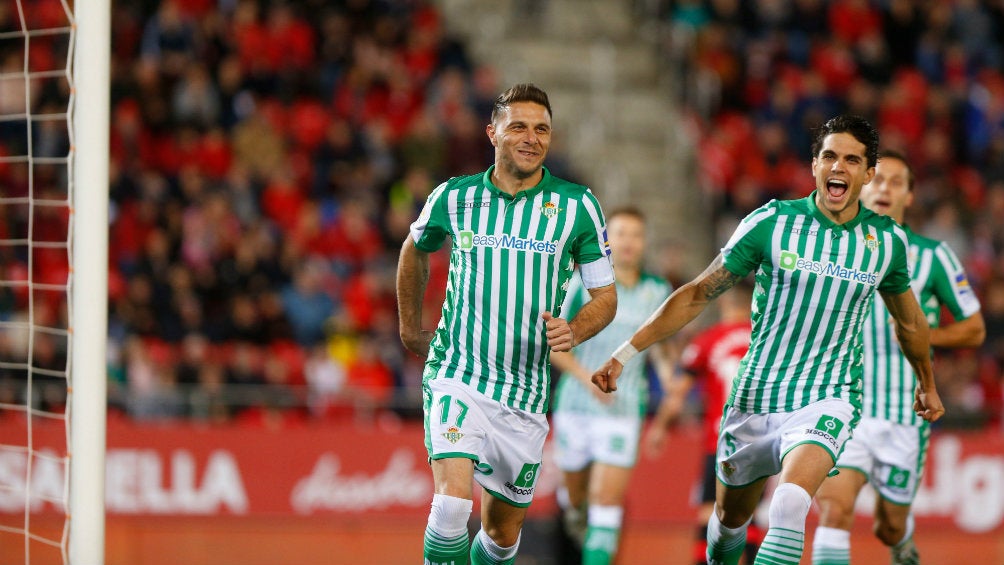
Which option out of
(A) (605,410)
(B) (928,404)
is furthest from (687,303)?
(A) (605,410)

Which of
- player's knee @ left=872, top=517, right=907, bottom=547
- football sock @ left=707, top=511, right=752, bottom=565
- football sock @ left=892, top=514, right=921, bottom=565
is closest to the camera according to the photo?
football sock @ left=707, top=511, right=752, bottom=565

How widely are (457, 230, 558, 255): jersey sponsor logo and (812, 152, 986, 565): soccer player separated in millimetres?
2297

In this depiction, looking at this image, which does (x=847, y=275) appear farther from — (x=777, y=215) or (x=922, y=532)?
(x=922, y=532)

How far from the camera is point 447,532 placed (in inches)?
235

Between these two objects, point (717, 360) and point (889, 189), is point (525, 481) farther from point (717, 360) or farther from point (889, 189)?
point (717, 360)

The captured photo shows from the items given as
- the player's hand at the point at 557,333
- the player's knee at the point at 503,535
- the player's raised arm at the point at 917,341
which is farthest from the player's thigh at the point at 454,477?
the player's raised arm at the point at 917,341

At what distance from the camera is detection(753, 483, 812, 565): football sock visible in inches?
237

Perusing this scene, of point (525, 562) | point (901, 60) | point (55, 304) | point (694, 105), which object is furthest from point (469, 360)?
point (901, 60)

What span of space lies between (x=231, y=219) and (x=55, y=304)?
2.17m

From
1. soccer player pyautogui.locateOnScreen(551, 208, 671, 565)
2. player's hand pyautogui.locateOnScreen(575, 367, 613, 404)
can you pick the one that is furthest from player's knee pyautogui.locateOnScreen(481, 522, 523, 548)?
soccer player pyautogui.locateOnScreen(551, 208, 671, 565)

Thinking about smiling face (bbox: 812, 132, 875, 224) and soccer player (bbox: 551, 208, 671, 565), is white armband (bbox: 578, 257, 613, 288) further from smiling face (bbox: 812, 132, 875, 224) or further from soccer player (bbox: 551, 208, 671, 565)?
soccer player (bbox: 551, 208, 671, 565)

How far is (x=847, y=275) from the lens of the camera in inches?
245

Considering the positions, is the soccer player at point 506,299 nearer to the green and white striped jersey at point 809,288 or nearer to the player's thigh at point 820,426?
the green and white striped jersey at point 809,288

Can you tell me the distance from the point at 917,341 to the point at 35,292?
9515mm
